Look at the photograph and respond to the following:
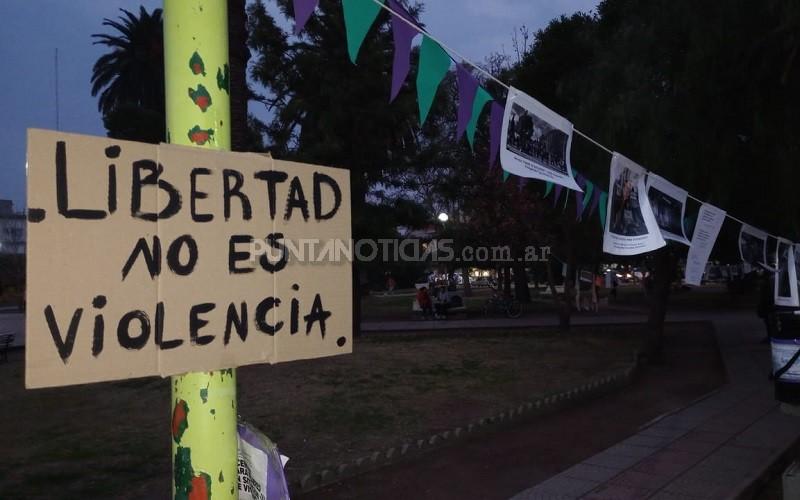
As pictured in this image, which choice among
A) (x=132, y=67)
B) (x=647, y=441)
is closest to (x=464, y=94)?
(x=647, y=441)

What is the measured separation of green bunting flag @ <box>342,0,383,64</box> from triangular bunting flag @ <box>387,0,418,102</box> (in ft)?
1.28

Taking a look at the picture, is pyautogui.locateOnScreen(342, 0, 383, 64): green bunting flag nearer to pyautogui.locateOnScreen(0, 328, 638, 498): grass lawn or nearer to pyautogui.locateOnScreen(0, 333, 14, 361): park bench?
pyautogui.locateOnScreen(0, 328, 638, 498): grass lawn

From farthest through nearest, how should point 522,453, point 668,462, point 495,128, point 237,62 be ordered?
point 522,453
point 237,62
point 668,462
point 495,128

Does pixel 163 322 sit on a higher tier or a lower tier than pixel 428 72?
lower

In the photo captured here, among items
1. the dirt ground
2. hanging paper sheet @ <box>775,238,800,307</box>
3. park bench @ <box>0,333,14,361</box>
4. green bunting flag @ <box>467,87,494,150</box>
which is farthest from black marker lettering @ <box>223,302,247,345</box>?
park bench @ <box>0,333,14,361</box>

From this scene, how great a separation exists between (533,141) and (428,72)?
1.50 metres

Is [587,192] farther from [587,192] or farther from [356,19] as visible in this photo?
[356,19]

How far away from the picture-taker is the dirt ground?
5.86 m

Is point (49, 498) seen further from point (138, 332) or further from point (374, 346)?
point (374, 346)

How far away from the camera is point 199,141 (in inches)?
81.1

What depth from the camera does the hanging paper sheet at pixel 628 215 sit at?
216 inches

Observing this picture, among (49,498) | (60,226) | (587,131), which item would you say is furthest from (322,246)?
(587,131)

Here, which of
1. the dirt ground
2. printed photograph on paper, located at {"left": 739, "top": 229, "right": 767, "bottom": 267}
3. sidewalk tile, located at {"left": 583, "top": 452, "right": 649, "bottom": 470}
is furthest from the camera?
printed photograph on paper, located at {"left": 739, "top": 229, "right": 767, "bottom": 267}

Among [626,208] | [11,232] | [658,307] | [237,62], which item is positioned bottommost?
[658,307]
